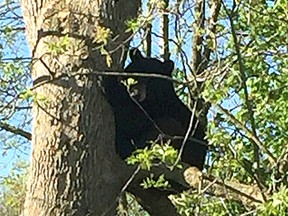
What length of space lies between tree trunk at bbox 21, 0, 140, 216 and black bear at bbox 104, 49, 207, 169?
0.79ft

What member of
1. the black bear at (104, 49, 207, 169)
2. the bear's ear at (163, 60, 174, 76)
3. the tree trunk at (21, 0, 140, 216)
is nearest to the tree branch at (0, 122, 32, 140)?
the tree trunk at (21, 0, 140, 216)

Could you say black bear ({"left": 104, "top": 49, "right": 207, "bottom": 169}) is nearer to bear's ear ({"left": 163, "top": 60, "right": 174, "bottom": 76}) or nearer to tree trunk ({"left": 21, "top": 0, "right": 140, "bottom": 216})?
bear's ear ({"left": 163, "top": 60, "right": 174, "bottom": 76})

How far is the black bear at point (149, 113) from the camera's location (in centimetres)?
490

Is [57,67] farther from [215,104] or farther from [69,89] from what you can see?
[215,104]

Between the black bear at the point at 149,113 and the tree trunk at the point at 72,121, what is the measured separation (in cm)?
24

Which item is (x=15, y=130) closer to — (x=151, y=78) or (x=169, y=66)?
(x=151, y=78)

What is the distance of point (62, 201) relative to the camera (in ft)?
13.9

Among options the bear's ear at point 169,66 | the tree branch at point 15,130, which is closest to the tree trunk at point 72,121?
the tree branch at point 15,130


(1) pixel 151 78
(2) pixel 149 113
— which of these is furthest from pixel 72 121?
(1) pixel 151 78

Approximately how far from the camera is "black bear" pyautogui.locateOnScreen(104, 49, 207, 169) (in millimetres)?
4896

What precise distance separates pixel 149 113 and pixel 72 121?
1221 millimetres

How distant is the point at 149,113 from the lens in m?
5.52

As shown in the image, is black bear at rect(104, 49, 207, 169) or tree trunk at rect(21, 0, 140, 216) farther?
black bear at rect(104, 49, 207, 169)

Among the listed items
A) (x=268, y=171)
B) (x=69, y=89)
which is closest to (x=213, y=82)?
(x=268, y=171)
